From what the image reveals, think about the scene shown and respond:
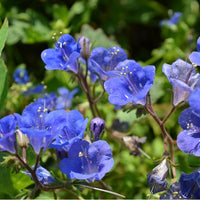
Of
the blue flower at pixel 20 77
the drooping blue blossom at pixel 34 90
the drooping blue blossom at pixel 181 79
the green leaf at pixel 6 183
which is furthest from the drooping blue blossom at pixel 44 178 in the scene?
the blue flower at pixel 20 77

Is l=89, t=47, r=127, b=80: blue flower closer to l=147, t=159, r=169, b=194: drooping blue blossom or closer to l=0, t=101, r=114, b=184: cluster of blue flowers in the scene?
l=0, t=101, r=114, b=184: cluster of blue flowers

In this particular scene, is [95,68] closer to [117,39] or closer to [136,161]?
[136,161]

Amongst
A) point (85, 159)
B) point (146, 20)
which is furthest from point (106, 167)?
point (146, 20)

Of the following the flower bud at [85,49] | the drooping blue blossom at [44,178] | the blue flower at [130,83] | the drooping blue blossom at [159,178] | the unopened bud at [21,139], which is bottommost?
the drooping blue blossom at [159,178]

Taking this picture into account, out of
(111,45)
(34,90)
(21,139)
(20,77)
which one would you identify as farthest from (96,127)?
(111,45)

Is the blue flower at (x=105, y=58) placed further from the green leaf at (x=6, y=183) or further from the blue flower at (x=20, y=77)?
the blue flower at (x=20, y=77)

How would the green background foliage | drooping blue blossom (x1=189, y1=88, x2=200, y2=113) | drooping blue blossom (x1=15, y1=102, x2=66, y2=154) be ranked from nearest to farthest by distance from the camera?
1. drooping blue blossom (x1=189, y1=88, x2=200, y2=113)
2. drooping blue blossom (x1=15, y1=102, x2=66, y2=154)
3. the green background foliage

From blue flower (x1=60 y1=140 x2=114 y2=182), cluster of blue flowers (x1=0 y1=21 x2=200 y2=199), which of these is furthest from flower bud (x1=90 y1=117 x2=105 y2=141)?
blue flower (x1=60 y1=140 x2=114 y2=182)
